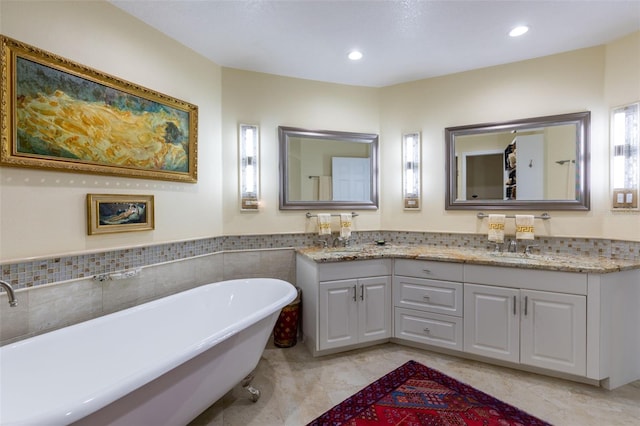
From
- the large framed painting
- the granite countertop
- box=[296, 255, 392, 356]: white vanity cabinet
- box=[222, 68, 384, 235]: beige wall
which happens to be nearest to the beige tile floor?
box=[296, 255, 392, 356]: white vanity cabinet

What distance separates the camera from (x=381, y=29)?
7.02 feet

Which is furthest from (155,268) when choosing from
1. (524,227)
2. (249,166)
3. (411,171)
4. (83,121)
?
(524,227)

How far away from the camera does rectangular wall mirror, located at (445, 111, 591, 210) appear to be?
2.40m

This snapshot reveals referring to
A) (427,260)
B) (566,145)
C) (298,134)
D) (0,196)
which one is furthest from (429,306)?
(0,196)

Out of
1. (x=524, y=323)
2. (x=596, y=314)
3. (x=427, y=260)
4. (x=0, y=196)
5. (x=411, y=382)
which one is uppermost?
(x=0, y=196)

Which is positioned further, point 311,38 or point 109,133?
point 311,38

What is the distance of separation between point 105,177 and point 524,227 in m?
3.22

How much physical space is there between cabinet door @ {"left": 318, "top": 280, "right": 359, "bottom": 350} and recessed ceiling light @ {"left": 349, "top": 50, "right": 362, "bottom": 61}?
1945 millimetres

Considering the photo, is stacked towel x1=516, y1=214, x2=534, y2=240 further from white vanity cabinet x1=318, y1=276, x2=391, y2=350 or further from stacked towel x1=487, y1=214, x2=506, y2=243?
white vanity cabinet x1=318, y1=276, x2=391, y2=350

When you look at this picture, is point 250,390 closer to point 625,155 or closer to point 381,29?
point 381,29

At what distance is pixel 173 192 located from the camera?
229 cm

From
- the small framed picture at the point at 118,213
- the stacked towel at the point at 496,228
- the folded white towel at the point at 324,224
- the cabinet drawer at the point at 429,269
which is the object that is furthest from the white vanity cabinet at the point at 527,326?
the small framed picture at the point at 118,213

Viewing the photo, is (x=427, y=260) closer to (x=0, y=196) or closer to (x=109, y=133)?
(x=109, y=133)

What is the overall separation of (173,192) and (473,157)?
2719 mm
